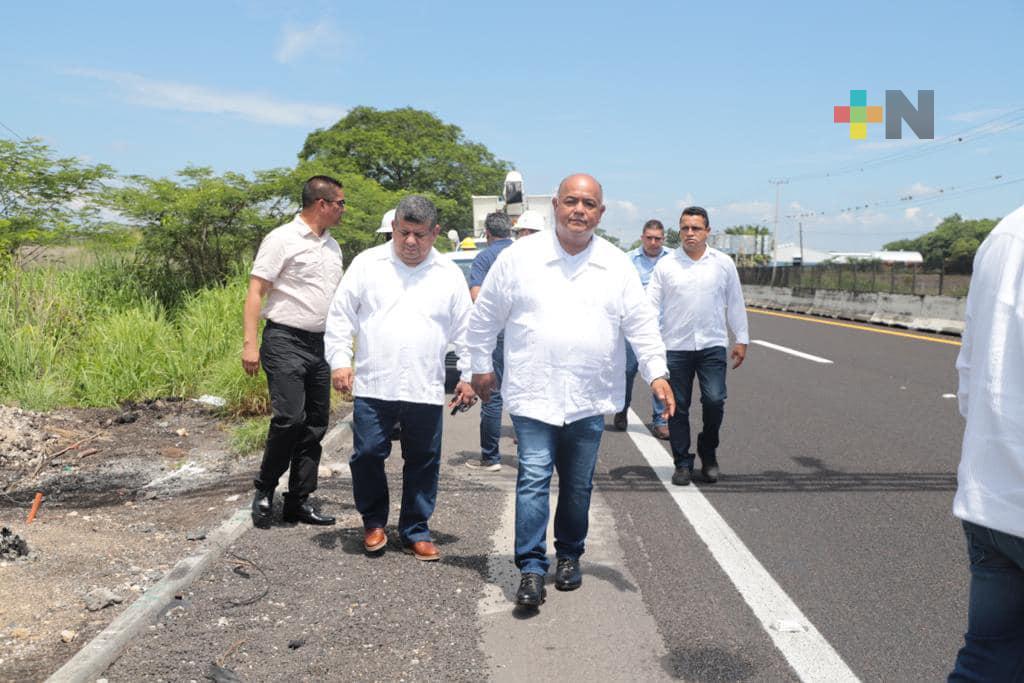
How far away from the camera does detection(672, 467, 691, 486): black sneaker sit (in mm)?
6496

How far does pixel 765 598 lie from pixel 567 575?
3.00 ft

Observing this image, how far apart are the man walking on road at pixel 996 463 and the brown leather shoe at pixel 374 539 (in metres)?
3.12

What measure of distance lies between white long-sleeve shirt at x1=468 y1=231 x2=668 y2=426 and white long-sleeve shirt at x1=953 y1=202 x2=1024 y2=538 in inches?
85.5

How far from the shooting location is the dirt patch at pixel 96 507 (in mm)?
3928

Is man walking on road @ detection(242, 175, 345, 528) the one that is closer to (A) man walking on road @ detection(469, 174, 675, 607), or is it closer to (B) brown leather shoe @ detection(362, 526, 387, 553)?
(B) brown leather shoe @ detection(362, 526, 387, 553)

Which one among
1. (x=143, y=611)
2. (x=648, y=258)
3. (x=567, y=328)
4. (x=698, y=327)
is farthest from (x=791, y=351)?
(x=143, y=611)

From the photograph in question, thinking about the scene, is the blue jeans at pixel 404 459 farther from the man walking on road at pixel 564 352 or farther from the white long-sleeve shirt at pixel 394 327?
the man walking on road at pixel 564 352

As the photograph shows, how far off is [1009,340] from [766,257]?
129173 millimetres

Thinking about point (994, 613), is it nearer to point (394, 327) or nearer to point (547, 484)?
point (547, 484)

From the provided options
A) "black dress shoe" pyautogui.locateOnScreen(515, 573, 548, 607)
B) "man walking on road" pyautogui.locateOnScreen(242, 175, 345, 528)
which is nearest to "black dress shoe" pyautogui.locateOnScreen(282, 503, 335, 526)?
"man walking on road" pyautogui.locateOnScreen(242, 175, 345, 528)

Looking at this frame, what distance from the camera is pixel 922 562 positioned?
470 cm

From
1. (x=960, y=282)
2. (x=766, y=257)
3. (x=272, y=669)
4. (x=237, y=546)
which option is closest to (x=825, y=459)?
(x=237, y=546)

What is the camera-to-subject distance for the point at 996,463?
210 centimetres

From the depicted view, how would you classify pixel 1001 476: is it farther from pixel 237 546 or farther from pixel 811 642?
pixel 237 546
